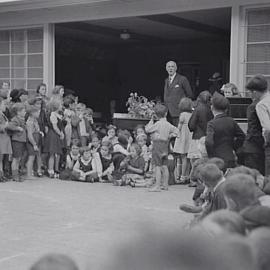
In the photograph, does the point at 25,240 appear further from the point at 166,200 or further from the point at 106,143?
the point at 106,143

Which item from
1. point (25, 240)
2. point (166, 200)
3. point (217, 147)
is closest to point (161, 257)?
point (25, 240)

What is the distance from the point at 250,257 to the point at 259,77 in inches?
203

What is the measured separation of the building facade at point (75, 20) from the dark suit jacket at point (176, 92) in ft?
2.87

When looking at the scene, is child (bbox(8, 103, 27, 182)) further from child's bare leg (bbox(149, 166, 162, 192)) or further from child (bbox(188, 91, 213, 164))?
child (bbox(188, 91, 213, 164))

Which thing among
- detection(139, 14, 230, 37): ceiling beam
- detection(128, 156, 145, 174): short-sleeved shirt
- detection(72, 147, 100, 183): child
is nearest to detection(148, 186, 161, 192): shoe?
detection(128, 156, 145, 174): short-sleeved shirt

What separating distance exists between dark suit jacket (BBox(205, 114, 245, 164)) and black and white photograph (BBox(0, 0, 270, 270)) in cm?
1

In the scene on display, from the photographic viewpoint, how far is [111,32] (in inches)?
627

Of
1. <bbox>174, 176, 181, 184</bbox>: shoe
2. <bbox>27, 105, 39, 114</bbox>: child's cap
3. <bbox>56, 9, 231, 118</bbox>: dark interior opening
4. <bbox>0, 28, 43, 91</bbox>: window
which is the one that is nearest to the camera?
<bbox>174, 176, 181, 184</bbox>: shoe

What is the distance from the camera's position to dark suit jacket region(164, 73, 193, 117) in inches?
404

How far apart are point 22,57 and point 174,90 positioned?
13.3 ft

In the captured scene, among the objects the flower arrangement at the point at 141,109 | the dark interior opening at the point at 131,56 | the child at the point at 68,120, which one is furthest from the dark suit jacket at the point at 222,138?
the dark interior opening at the point at 131,56

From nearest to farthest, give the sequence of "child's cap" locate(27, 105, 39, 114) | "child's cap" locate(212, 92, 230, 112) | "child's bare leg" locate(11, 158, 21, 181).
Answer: "child's cap" locate(212, 92, 230, 112) → "child's bare leg" locate(11, 158, 21, 181) → "child's cap" locate(27, 105, 39, 114)

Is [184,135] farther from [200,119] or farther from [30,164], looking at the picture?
[30,164]

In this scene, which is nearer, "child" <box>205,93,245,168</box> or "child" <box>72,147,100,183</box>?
"child" <box>205,93,245,168</box>
